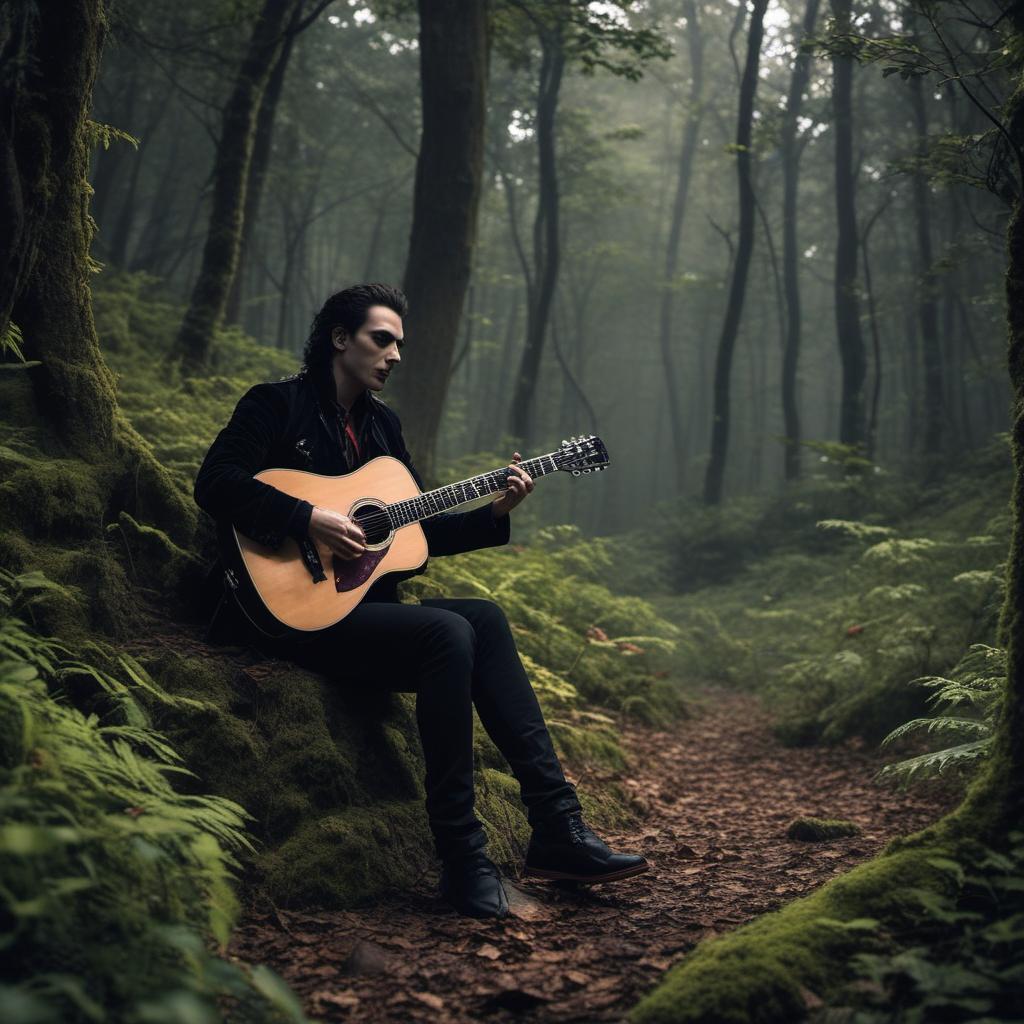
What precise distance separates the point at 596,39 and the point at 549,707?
8.98m

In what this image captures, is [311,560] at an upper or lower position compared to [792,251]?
lower

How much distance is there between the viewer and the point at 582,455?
4.42 metres

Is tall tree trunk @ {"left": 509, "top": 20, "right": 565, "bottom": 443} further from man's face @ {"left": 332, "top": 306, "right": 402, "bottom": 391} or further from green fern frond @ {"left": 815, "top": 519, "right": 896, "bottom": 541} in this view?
man's face @ {"left": 332, "top": 306, "right": 402, "bottom": 391}

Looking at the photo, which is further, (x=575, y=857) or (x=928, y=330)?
(x=928, y=330)

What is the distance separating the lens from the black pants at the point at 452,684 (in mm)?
3420

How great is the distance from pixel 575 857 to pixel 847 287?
15.8 meters

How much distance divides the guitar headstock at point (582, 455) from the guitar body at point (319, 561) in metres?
0.80

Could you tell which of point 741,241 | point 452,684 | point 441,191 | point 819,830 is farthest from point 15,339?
point 741,241

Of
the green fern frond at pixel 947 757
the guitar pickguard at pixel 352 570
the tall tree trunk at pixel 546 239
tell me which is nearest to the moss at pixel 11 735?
the guitar pickguard at pixel 352 570

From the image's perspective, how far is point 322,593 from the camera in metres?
3.68

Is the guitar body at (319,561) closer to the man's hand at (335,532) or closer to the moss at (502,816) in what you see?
the man's hand at (335,532)

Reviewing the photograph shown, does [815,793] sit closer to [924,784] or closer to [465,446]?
[924,784]

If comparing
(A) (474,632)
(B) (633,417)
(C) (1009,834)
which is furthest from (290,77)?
(B) (633,417)

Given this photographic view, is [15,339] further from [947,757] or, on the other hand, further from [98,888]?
[947,757]
